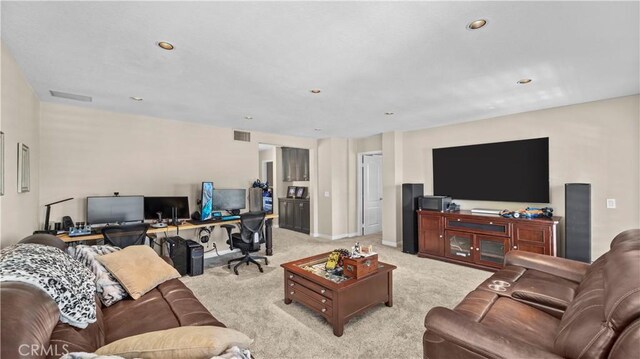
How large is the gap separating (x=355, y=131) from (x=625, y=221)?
4.05 metres

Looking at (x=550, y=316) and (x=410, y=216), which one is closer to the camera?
(x=550, y=316)

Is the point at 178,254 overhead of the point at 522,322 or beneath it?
beneath

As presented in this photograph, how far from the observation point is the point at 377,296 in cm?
282

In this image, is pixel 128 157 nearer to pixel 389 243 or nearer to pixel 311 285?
pixel 311 285

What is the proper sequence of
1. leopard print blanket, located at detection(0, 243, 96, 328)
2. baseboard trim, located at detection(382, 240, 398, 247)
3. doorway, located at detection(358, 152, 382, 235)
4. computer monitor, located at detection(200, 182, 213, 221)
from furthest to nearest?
doorway, located at detection(358, 152, 382, 235)
baseboard trim, located at detection(382, 240, 398, 247)
computer monitor, located at detection(200, 182, 213, 221)
leopard print blanket, located at detection(0, 243, 96, 328)

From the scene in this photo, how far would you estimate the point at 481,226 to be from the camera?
13.8 feet

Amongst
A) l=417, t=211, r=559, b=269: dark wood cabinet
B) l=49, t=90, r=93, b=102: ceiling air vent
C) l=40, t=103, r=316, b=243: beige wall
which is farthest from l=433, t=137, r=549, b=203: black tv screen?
l=49, t=90, r=93, b=102: ceiling air vent

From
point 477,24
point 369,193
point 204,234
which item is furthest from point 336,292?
point 369,193

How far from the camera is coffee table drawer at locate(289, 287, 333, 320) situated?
8.29 feet

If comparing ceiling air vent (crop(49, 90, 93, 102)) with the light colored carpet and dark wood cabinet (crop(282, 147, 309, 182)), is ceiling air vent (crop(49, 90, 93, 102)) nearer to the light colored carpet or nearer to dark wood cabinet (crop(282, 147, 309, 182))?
the light colored carpet

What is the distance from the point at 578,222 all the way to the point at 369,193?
13.0 feet

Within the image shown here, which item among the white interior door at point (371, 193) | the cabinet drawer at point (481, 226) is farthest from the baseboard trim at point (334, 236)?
the cabinet drawer at point (481, 226)

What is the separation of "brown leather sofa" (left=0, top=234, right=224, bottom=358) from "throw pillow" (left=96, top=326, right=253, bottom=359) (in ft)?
0.76

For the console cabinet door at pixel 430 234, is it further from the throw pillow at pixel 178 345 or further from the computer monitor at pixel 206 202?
the throw pillow at pixel 178 345
